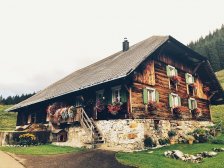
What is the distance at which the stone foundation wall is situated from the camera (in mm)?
16797

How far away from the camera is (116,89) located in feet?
61.4

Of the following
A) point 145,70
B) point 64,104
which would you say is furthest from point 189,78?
point 64,104

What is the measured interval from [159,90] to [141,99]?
269cm

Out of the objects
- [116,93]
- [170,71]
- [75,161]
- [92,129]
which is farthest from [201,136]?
[75,161]

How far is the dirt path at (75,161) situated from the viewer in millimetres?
12234

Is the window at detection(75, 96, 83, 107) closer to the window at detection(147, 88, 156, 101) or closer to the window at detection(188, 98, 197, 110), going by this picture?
the window at detection(147, 88, 156, 101)

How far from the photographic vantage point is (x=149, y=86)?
19531 mm

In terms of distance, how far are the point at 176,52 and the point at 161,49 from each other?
279 centimetres

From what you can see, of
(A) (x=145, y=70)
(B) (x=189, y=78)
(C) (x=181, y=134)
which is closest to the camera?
(A) (x=145, y=70)

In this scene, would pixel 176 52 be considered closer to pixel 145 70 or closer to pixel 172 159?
pixel 145 70

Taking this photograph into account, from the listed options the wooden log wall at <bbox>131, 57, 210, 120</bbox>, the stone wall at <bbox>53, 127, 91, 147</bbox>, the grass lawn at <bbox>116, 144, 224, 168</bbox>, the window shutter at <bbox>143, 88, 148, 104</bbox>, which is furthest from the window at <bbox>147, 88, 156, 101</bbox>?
the grass lawn at <bbox>116, 144, 224, 168</bbox>

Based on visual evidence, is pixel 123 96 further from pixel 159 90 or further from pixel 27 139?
pixel 27 139

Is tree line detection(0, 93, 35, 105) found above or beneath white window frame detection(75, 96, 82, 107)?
above

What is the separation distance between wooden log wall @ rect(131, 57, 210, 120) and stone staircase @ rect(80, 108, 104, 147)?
10.1ft
